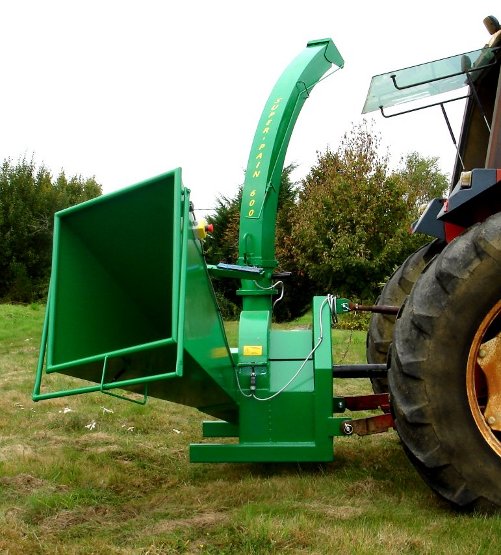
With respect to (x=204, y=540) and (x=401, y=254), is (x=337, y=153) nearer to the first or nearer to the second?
(x=401, y=254)

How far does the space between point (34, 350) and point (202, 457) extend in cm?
714

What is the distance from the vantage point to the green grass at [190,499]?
264 cm

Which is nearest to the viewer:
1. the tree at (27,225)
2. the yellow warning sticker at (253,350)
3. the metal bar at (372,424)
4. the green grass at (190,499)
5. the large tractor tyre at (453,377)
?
the green grass at (190,499)

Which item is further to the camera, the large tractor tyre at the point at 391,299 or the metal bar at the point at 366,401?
the large tractor tyre at the point at 391,299

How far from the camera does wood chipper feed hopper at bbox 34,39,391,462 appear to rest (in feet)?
10.5

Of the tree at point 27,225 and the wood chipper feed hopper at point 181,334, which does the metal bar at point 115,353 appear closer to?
the wood chipper feed hopper at point 181,334

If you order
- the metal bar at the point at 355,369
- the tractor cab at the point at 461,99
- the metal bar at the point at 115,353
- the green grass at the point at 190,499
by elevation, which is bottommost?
the green grass at the point at 190,499

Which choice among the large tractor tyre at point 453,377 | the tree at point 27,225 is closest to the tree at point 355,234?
the tree at point 27,225

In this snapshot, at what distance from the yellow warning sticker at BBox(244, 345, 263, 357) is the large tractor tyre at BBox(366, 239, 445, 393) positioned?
3.42 feet

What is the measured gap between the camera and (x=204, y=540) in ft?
8.87

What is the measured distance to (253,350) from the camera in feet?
12.8

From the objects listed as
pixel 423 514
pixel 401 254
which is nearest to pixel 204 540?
pixel 423 514

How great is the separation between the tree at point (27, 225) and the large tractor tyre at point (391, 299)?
2332 cm

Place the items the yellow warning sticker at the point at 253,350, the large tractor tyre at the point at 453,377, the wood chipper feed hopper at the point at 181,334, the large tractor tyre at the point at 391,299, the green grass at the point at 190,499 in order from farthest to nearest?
the large tractor tyre at the point at 391,299 → the yellow warning sticker at the point at 253,350 → the wood chipper feed hopper at the point at 181,334 → the large tractor tyre at the point at 453,377 → the green grass at the point at 190,499
